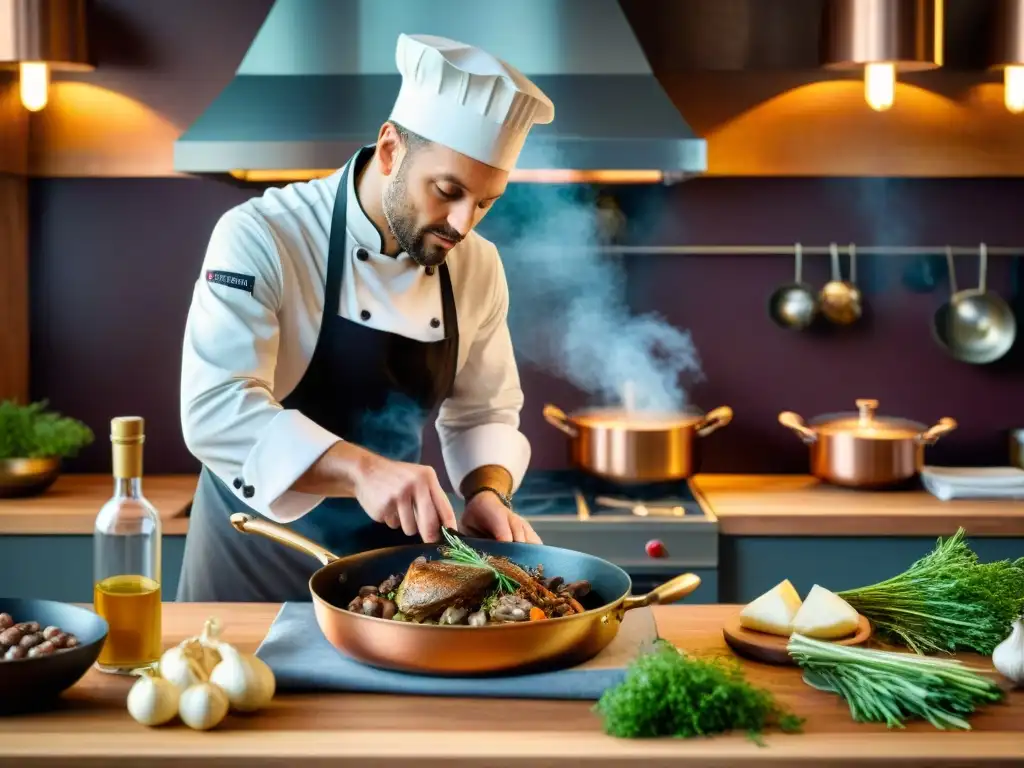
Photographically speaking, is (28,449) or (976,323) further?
(976,323)

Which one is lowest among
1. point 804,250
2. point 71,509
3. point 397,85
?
point 71,509

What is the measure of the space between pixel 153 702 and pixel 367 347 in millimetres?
985

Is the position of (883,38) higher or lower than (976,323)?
higher

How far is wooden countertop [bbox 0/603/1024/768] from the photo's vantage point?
1.38 meters

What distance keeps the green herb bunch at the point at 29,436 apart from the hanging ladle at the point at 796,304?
2084mm

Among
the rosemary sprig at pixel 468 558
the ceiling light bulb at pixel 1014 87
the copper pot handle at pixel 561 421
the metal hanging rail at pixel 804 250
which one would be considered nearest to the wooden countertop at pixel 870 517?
the copper pot handle at pixel 561 421

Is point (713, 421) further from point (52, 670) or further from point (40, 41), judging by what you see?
point (52, 670)

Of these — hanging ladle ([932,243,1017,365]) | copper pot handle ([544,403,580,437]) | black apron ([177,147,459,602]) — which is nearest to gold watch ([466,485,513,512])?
black apron ([177,147,459,602])

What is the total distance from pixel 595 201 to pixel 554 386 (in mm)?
581

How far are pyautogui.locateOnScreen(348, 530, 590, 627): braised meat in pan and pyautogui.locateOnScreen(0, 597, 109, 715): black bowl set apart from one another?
326mm

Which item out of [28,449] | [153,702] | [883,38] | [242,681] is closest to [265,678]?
[242,681]

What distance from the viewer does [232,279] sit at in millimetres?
2139

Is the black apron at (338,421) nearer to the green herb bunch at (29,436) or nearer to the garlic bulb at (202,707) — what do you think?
the garlic bulb at (202,707)

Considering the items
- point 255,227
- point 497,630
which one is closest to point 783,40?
point 255,227
